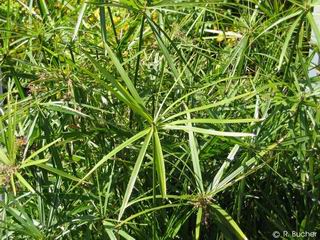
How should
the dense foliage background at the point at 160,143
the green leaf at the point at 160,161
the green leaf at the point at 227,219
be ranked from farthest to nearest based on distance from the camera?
the dense foliage background at the point at 160,143
the green leaf at the point at 227,219
the green leaf at the point at 160,161

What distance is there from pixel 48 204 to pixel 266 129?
0.70 metres

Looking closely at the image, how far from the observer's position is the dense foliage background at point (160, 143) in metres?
1.81

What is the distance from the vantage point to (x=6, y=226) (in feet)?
6.40

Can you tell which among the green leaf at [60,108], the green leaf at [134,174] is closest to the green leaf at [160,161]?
the green leaf at [134,174]

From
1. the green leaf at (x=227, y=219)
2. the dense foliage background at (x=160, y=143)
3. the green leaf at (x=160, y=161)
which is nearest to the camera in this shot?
the green leaf at (x=160, y=161)

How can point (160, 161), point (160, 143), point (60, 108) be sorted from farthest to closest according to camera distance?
point (60, 108)
point (160, 143)
point (160, 161)

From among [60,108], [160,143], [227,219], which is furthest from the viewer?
[60,108]

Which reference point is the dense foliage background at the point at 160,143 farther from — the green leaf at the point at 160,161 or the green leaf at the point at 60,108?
the green leaf at the point at 160,161

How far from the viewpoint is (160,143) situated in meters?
1.77

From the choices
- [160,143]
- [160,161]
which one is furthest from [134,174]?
[160,143]

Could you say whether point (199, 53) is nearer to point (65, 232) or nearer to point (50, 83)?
point (50, 83)

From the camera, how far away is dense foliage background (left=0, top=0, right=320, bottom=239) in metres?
1.81

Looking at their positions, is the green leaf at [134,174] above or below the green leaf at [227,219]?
above

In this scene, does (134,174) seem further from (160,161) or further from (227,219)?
(227,219)
